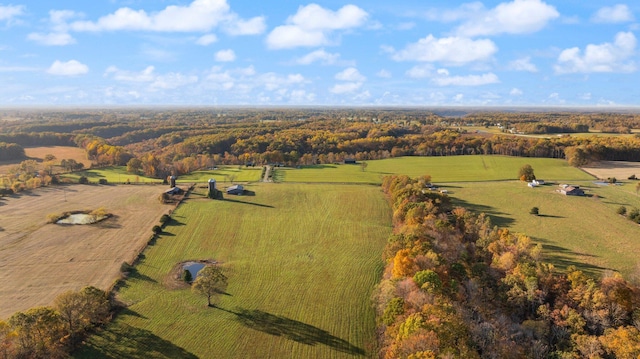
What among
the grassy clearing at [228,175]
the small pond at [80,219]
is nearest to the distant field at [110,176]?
the grassy clearing at [228,175]

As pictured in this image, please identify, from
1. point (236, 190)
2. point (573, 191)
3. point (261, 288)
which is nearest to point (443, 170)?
point (573, 191)

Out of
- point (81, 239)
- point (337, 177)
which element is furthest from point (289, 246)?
point (337, 177)

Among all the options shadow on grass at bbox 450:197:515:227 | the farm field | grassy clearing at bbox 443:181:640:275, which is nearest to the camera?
the farm field

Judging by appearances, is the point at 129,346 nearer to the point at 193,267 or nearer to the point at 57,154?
the point at 193,267

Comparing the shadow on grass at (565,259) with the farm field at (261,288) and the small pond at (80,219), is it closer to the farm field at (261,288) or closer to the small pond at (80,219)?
the farm field at (261,288)

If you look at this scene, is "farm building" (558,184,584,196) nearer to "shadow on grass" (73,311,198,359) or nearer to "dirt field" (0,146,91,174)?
"shadow on grass" (73,311,198,359)

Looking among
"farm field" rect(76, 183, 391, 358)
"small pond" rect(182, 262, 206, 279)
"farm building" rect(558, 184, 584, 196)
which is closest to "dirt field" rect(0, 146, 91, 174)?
"farm field" rect(76, 183, 391, 358)

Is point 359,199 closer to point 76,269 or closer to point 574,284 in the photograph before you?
point 574,284

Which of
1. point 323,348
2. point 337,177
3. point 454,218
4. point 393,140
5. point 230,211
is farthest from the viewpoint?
point 393,140
